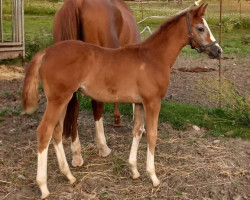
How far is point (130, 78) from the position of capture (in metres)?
3.98

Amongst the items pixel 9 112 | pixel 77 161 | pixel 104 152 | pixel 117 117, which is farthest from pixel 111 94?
pixel 9 112

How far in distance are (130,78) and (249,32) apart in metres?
17.9

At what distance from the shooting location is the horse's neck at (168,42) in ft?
13.7

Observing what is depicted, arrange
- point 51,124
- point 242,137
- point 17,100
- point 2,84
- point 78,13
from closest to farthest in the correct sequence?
point 51,124, point 78,13, point 242,137, point 17,100, point 2,84

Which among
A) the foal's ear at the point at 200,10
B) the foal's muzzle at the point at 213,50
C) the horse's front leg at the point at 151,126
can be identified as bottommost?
the horse's front leg at the point at 151,126

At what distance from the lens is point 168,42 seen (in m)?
4.21

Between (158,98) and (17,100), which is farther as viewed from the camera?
(17,100)

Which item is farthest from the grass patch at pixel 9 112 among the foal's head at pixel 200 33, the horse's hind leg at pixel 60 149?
the foal's head at pixel 200 33

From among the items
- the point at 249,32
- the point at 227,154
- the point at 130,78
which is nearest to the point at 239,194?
the point at 227,154

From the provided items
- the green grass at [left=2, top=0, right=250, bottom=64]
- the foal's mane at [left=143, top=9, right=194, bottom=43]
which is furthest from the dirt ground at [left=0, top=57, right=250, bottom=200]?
the green grass at [left=2, top=0, right=250, bottom=64]

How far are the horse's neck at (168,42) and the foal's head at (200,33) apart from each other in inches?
3.2

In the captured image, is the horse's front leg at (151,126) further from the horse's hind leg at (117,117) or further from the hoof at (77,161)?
the horse's hind leg at (117,117)

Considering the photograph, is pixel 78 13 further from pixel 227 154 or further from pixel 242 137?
pixel 242 137

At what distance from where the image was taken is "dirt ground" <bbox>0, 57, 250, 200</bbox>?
407 centimetres
